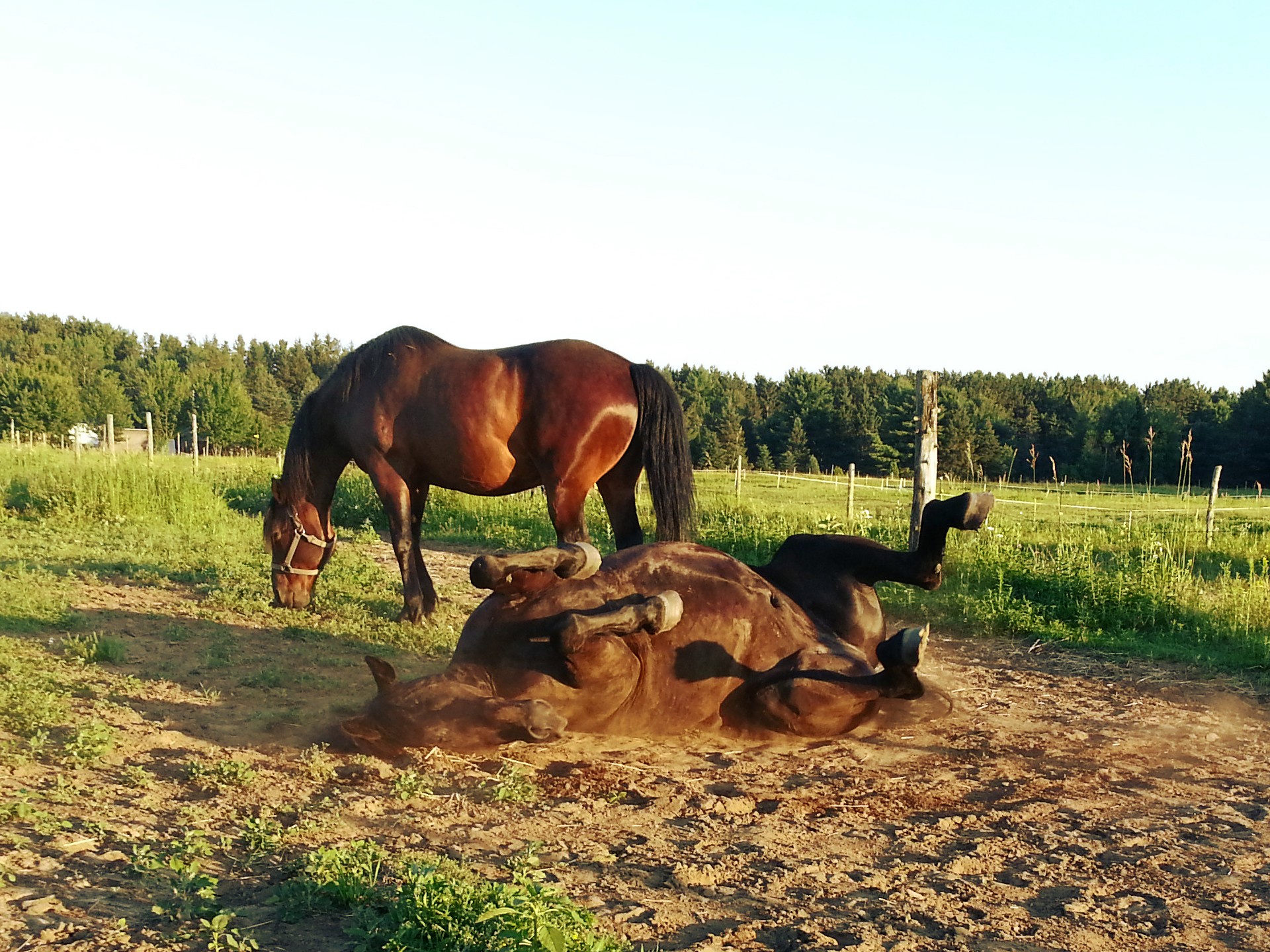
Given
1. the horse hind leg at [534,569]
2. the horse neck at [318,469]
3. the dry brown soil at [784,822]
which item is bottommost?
the dry brown soil at [784,822]

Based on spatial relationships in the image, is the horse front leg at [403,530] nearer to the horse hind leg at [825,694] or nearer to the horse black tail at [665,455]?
the horse black tail at [665,455]

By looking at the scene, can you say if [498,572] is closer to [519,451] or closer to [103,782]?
[103,782]

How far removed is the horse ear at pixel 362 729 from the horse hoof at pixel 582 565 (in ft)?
3.03

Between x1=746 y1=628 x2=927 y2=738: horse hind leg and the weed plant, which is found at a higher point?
x1=746 y1=628 x2=927 y2=738: horse hind leg

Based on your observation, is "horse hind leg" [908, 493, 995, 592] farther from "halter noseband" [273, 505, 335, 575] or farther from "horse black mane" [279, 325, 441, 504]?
"halter noseband" [273, 505, 335, 575]

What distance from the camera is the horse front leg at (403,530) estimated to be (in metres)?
6.99

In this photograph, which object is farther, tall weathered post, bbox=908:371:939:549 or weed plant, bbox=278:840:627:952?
tall weathered post, bbox=908:371:939:549

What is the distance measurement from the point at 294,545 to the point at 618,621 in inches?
174

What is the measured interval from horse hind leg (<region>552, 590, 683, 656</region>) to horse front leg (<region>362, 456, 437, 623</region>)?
139 inches

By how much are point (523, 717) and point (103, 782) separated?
1532 millimetres

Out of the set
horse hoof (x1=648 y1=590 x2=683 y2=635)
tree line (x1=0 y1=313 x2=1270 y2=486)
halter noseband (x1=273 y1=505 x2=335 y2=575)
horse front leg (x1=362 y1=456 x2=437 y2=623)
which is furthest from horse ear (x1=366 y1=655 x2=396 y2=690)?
tree line (x1=0 y1=313 x2=1270 y2=486)

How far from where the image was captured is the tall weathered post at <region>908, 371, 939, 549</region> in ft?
32.3

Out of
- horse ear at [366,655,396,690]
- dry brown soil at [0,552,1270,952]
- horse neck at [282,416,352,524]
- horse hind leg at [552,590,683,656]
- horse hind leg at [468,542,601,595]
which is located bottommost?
dry brown soil at [0,552,1270,952]

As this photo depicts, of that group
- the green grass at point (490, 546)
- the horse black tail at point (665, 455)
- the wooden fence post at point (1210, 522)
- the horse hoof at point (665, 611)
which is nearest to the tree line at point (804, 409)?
the wooden fence post at point (1210, 522)
